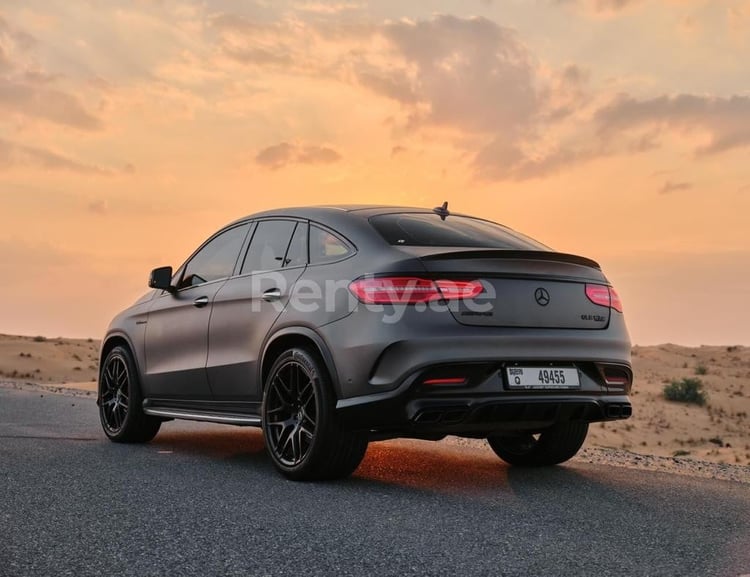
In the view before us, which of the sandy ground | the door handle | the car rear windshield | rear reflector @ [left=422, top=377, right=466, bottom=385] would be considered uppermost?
the car rear windshield

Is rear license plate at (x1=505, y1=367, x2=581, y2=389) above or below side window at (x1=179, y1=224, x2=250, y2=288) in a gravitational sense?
below

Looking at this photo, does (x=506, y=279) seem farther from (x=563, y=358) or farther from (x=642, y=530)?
(x=642, y=530)

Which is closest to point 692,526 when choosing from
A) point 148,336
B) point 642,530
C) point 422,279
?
point 642,530

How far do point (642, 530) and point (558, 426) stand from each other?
6.40 feet

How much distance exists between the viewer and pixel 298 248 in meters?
6.50

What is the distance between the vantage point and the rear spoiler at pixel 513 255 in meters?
5.55

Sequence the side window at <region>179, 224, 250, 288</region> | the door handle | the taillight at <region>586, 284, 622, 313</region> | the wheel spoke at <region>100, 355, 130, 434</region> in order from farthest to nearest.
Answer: the wheel spoke at <region>100, 355, 130, 434</region> → the side window at <region>179, 224, 250, 288</region> → the door handle → the taillight at <region>586, 284, 622, 313</region>

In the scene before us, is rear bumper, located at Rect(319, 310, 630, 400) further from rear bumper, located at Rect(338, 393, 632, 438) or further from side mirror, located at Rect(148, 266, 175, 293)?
side mirror, located at Rect(148, 266, 175, 293)

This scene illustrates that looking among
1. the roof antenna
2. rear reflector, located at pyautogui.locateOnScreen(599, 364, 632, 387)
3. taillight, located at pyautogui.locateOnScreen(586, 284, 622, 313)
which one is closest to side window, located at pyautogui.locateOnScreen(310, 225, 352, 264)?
the roof antenna

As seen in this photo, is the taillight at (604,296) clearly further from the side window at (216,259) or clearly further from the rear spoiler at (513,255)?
the side window at (216,259)

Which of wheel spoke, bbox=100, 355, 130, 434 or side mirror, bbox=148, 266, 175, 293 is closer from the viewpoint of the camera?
side mirror, bbox=148, 266, 175, 293

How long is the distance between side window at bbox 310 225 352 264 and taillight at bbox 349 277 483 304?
0.52 meters

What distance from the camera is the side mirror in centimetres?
786

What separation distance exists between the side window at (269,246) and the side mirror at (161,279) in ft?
3.67
